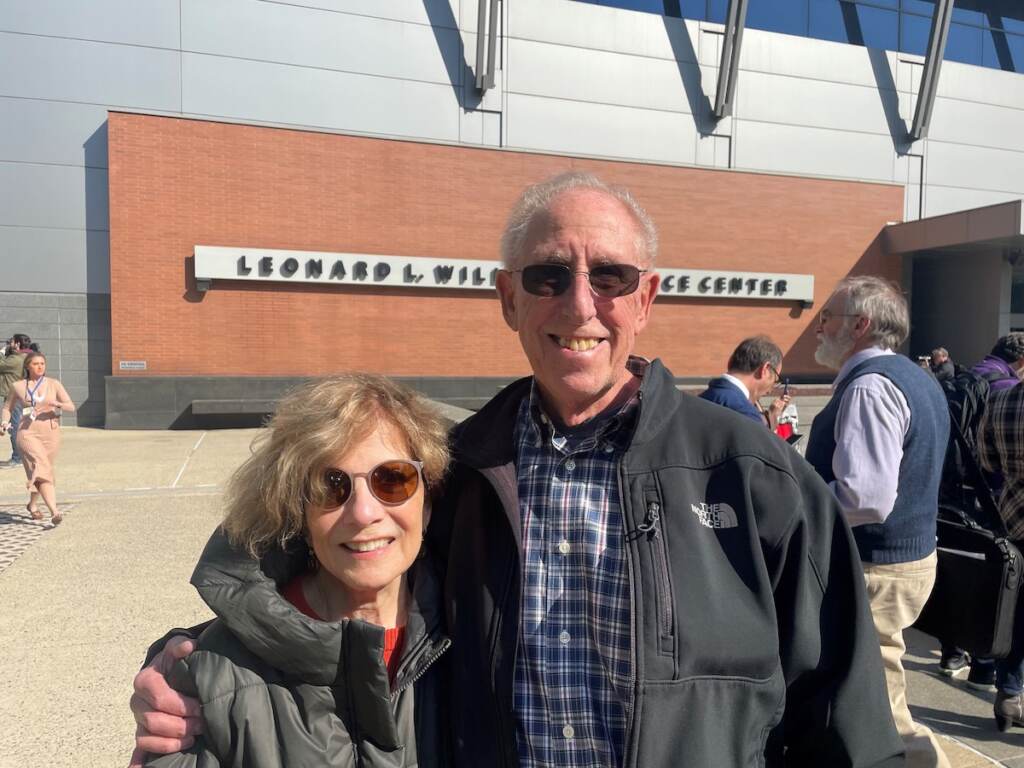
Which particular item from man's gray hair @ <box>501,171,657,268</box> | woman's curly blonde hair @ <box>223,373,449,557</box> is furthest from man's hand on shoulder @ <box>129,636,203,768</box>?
man's gray hair @ <box>501,171,657,268</box>

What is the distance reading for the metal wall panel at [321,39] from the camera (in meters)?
15.3

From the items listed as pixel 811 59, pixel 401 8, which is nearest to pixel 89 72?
pixel 401 8

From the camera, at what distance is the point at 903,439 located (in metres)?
2.75

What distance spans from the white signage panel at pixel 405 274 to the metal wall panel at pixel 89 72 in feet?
12.3

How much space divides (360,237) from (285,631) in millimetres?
15465

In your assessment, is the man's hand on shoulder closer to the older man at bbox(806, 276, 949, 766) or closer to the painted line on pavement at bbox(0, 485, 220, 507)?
the older man at bbox(806, 276, 949, 766)

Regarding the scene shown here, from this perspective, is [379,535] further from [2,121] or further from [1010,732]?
[2,121]

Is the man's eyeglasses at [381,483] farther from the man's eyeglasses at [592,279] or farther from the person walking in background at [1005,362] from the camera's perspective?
the person walking in background at [1005,362]

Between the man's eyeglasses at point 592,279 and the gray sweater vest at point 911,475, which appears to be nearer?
the man's eyeglasses at point 592,279

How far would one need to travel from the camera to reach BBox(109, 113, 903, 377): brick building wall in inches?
588

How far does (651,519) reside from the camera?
1.47 meters

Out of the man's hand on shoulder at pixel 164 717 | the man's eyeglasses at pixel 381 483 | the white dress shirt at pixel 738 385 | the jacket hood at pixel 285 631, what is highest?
the white dress shirt at pixel 738 385

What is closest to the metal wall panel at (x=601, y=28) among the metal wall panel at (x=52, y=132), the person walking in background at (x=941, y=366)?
the metal wall panel at (x=52, y=132)

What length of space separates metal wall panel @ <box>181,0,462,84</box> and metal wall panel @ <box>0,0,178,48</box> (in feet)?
1.47
